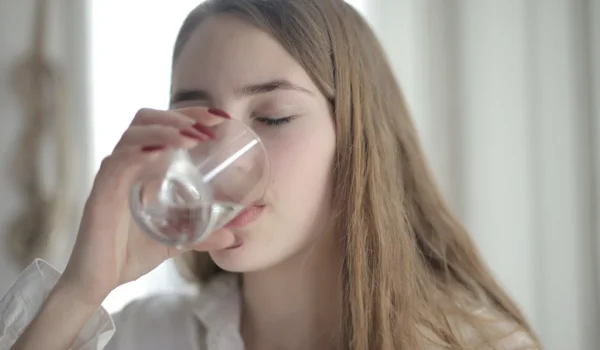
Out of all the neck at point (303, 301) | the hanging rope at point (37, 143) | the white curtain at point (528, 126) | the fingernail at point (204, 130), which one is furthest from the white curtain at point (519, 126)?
the fingernail at point (204, 130)

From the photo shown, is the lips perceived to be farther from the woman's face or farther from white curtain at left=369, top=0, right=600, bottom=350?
white curtain at left=369, top=0, right=600, bottom=350

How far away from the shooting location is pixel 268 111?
677 mm

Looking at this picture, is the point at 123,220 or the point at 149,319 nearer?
the point at 123,220

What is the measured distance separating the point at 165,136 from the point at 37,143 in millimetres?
622

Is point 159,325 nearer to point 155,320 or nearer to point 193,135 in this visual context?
point 155,320

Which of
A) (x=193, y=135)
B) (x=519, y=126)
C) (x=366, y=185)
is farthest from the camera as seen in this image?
(x=519, y=126)

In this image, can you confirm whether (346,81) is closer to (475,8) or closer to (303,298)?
(303,298)

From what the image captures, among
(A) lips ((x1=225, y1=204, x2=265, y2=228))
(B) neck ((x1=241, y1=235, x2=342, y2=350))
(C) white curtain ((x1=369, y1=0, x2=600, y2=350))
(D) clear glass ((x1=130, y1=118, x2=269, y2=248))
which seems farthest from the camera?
(C) white curtain ((x1=369, y1=0, x2=600, y2=350))

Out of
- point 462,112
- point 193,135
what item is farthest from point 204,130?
point 462,112

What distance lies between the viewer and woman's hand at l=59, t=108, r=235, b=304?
583mm

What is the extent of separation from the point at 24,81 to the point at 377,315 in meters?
0.80

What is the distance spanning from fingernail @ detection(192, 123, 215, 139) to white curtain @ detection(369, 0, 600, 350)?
575 mm

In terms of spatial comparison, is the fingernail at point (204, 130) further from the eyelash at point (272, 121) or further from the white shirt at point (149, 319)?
the white shirt at point (149, 319)

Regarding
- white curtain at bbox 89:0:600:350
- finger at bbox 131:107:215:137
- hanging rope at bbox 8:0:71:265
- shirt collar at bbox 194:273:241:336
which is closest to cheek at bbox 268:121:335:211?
finger at bbox 131:107:215:137
